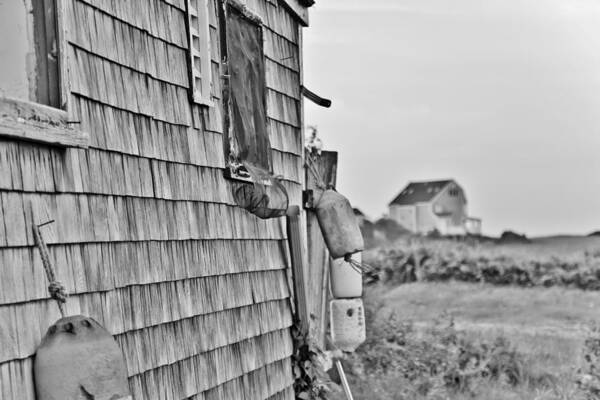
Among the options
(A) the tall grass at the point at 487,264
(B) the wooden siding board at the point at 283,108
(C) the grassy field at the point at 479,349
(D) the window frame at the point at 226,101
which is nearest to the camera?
(D) the window frame at the point at 226,101

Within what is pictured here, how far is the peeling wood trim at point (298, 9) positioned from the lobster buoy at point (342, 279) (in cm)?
239

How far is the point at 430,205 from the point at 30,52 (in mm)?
47566

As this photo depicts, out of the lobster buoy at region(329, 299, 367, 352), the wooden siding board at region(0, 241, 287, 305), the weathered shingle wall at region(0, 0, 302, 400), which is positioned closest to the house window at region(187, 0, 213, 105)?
the weathered shingle wall at region(0, 0, 302, 400)

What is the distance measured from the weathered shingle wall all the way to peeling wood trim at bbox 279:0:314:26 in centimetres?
161

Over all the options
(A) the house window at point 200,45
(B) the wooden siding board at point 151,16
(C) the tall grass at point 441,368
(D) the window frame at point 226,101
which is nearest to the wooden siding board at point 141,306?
(D) the window frame at point 226,101

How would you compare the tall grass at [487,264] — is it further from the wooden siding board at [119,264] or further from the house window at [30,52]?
the house window at [30,52]

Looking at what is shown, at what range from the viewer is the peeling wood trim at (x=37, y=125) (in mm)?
3758

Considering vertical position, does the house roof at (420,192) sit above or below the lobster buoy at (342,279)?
above

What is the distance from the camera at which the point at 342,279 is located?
366 inches

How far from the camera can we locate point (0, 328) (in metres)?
3.68

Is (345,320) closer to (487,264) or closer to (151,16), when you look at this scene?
(151,16)

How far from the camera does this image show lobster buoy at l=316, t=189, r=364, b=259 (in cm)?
810

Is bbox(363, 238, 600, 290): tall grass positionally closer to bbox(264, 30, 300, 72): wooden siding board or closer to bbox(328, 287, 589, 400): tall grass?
bbox(328, 287, 589, 400): tall grass

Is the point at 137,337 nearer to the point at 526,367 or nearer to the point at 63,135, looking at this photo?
the point at 63,135
